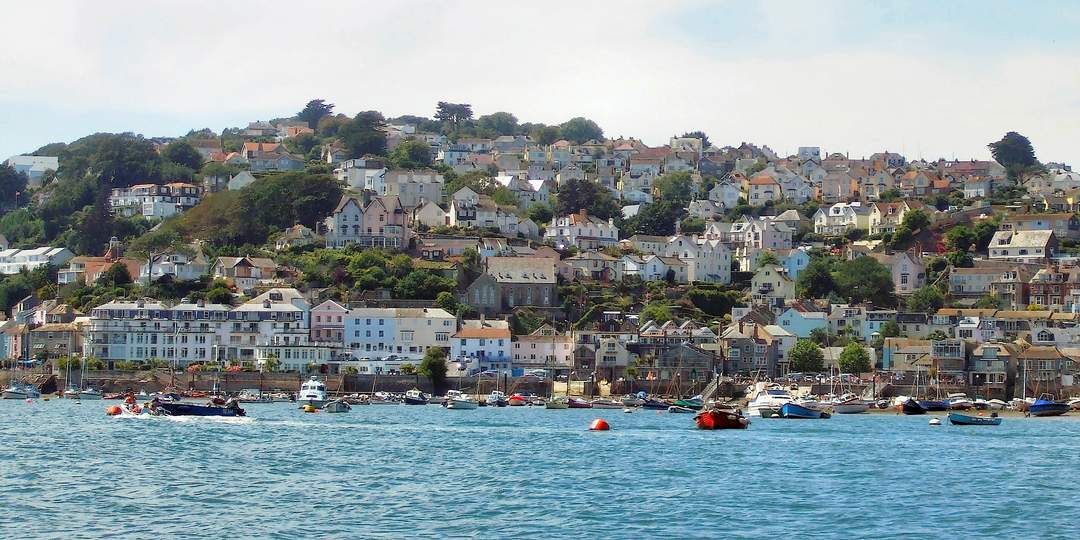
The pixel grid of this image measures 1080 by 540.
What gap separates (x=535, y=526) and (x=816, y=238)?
105 meters

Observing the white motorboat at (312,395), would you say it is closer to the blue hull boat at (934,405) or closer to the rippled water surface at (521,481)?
the rippled water surface at (521,481)

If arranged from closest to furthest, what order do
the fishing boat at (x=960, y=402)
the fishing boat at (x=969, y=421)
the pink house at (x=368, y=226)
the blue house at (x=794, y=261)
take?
the fishing boat at (x=969, y=421) → the fishing boat at (x=960, y=402) → the pink house at (x=368, y=226) → the blue house at (x=794, y=261)

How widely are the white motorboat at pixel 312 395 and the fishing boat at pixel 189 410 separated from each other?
12439 mm

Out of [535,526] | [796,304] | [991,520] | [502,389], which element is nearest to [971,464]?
[991,520]

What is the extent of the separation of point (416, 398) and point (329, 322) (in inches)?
528

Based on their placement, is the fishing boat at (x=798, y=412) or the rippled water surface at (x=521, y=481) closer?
the rippled water surface at (x=521, y=481)

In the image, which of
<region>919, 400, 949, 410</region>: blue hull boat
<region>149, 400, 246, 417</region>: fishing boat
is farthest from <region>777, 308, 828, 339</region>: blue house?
<region>149, 400, 246, 417</region>: fishing boat

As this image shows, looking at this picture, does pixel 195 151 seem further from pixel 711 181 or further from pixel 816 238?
pixel 816 238

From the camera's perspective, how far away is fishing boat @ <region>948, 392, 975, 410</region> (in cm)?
9119

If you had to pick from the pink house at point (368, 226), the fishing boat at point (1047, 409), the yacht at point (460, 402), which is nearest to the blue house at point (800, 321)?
the fishing boat at point (1047, 409)

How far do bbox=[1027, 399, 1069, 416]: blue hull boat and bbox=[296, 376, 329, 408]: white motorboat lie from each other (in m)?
39.6

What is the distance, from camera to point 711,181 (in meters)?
167

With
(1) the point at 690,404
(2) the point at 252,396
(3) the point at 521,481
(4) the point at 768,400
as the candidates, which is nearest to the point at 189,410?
(2) the point at 252,396

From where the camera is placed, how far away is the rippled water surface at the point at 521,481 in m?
39.5
